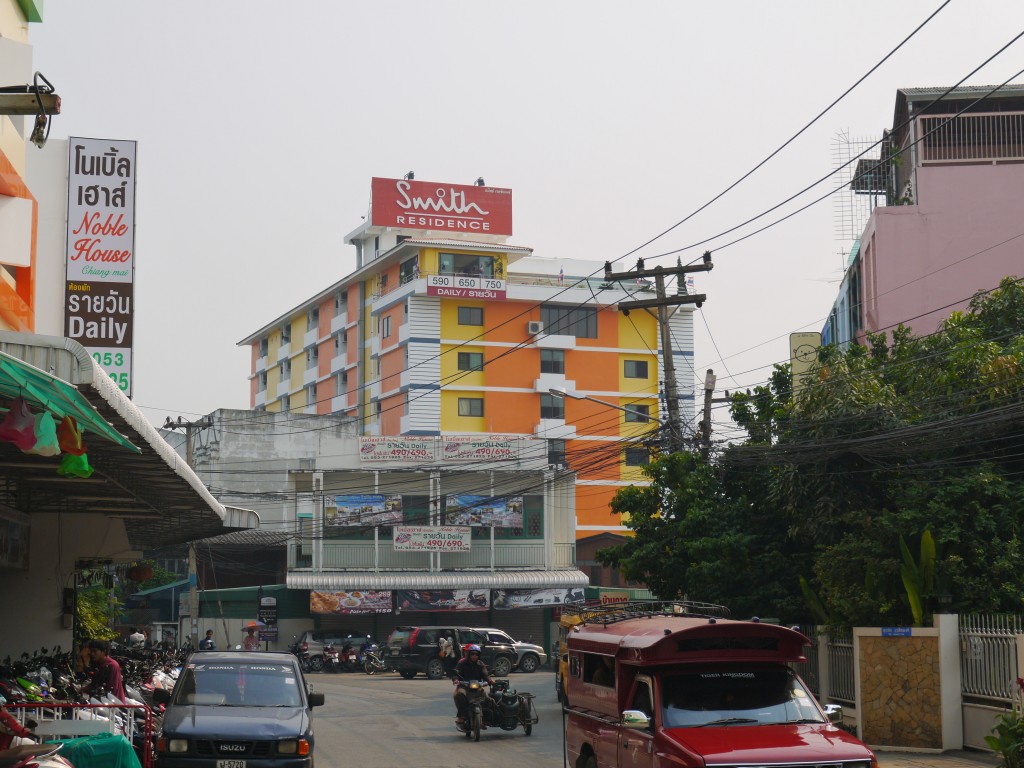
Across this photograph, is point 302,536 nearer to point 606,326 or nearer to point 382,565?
point 382,565

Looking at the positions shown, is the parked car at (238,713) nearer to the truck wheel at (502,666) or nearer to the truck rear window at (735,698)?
the truck rear window at (735,698)

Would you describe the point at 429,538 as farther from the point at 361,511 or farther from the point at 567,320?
the point at 567,320

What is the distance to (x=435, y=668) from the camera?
43.1m

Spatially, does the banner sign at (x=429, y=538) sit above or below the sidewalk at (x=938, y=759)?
above

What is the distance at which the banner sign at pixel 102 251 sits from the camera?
22.7 metres

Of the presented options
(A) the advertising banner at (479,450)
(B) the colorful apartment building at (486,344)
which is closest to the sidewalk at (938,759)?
(A) the advertising banner at (479,450)

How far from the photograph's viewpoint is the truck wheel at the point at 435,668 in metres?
42.9

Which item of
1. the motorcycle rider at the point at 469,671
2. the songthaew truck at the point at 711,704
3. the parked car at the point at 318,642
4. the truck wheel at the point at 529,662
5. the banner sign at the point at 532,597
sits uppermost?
the songthaew truck at the point at 711,704

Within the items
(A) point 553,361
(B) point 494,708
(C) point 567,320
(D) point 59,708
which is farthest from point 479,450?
(D) point 59,708

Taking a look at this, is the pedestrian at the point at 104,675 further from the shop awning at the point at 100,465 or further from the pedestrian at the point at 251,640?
the pedestrian at the point at 251,640

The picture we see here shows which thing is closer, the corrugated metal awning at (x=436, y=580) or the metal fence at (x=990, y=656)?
the metal fence at (x=990, y=656)

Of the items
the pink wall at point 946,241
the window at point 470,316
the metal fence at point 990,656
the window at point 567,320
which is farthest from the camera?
the window at point 567,320

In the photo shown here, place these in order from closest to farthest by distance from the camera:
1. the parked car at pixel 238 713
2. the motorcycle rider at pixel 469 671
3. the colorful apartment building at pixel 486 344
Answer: the parked car at pixel 238 713 < the motorcycle rider at pixel 469 671 < the colorful apartment building at pixel 486 344

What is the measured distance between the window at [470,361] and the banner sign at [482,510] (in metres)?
23.5
